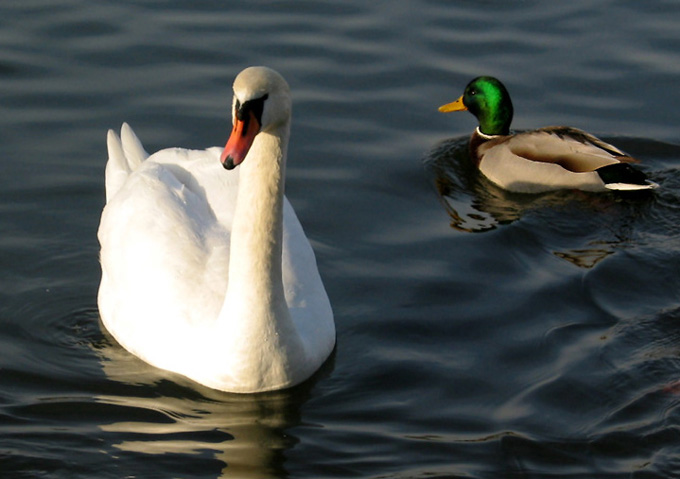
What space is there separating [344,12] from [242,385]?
7.17 m

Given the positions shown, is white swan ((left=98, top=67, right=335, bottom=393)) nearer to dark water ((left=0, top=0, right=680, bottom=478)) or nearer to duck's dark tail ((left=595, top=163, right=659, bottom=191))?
dark water ((left=0, top=0, right=680, bottom=478))

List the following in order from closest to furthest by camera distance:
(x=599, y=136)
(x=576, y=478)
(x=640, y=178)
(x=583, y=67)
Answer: (x=576, y=478), (x=640, y=178), (x=599, y=136), (x=583, y=67)

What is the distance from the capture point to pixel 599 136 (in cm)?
1183

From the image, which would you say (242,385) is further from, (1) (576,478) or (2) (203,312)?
(1) (576,478)

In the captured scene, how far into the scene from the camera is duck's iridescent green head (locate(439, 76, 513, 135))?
461 inches

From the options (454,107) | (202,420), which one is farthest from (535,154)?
(202,420)

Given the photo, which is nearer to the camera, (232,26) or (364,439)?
(364,439)

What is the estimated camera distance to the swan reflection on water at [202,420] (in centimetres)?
693

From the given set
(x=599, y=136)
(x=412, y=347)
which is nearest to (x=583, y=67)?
(x=599, y=136)

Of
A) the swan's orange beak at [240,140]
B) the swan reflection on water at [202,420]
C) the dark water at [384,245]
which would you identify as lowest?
the swan reflection on water at [202,420]

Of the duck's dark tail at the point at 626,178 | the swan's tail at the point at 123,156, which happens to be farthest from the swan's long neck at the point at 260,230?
the duck's dark tail at the point at 626,178

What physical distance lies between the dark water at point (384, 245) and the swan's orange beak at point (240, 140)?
1631mm

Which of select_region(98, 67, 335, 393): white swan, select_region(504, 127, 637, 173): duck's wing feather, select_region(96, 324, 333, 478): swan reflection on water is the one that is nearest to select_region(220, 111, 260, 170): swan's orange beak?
select_region(98, 67, 335, 393): white swan

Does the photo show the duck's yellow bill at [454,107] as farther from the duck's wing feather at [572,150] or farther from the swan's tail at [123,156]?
the swan's tail at [123,156]
